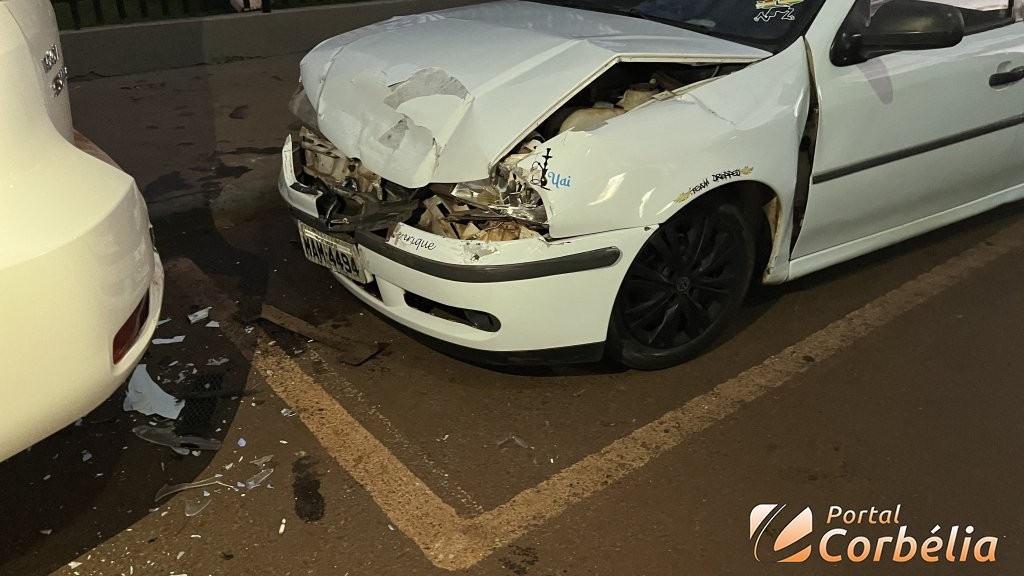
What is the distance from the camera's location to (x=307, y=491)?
2.45 metres

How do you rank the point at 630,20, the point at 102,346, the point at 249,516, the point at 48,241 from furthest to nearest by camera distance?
the point at 630,20 → the point at 249,516 → the point at 102,346 → the point at 48,241

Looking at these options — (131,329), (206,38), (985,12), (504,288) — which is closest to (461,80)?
(504,288)

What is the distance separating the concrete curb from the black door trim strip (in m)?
5.60

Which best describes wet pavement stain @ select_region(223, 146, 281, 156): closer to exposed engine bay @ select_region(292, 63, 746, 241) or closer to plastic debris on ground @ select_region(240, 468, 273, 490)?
exposed engine bay @ select_region(292, 63, 746, 241)

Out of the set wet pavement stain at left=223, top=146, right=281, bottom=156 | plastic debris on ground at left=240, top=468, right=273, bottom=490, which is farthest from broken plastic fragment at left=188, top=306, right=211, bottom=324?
wet pavement stain at left=223, top=146, right=281, bottom=156

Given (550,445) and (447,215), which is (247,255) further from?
(550,445)

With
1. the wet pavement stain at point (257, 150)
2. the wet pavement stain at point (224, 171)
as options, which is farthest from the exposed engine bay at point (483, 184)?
the wet pavement stain at point (257, 150)

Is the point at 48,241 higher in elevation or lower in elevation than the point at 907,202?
higher

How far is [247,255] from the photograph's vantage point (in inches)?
155

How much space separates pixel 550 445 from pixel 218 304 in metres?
1.68

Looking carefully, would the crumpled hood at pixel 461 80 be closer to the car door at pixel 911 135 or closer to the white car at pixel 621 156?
the white car at pixel 621 156

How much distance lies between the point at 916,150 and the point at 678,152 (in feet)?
4.26

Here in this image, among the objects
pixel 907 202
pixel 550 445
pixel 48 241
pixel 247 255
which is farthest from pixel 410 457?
pixel 907 202

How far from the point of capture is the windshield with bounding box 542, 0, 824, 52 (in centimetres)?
297
